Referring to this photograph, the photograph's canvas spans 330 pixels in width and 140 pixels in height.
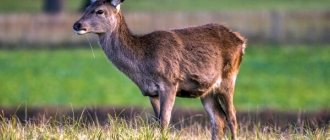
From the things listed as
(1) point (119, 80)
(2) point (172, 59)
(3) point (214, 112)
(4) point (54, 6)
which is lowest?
(1) point (119, 80)

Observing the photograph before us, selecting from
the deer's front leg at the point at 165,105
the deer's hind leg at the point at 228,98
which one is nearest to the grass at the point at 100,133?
the deer's front leg at the point at 165,105

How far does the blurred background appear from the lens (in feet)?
81.6

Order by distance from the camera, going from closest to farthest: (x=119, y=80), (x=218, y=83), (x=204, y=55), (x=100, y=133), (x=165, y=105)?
1. (x=100, y=133)
2. (x=165, y=105)
3. (x=204, y=55)
4. (x=218, y=83)
5. (x=119, y=80)

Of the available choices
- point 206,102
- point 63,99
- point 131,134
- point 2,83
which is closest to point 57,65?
point 2,83

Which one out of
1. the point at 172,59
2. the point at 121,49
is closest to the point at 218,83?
the point at 172,59

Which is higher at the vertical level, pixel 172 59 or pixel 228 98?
pixel 172 59

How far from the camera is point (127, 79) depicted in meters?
25.8

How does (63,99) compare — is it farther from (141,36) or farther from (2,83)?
(141,36)

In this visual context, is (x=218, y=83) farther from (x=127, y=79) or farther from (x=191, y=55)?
(x=127, y=79)

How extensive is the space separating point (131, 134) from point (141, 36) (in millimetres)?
2004

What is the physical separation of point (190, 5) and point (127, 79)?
27.9m

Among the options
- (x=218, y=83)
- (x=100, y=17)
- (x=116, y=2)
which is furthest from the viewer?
(x=218, y=83)

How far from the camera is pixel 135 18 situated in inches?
1441

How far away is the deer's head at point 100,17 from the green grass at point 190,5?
123 ft
